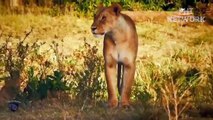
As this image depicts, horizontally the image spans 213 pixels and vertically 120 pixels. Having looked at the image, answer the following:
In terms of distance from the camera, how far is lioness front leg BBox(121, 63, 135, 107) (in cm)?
573

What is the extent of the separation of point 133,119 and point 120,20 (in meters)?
0.85

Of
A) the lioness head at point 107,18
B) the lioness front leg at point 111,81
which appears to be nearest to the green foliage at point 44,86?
the lioness front leg at point 111,81

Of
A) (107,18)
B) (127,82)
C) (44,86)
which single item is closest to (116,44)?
(107,18)

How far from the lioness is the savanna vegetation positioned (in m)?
0.17

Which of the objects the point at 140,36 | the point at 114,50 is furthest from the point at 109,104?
the point at 140,36

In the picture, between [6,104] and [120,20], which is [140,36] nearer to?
[120,20]

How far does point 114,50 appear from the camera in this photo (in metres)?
5.70

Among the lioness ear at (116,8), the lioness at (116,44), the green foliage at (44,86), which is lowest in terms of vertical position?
the green foliage at (44,86)

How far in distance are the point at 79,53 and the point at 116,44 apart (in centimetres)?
79

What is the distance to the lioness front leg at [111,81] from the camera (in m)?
5.71

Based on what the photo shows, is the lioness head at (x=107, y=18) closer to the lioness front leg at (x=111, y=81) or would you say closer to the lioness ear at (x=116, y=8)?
the lioness ear at (x=116, y=8)

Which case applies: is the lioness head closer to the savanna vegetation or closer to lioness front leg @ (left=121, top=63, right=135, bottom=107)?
lioness front leg @ (left=121, top=63, right=135, bottom=107)

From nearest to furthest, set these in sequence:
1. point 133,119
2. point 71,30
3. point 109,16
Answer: point 133,119 < point 109,16 < point 71,30

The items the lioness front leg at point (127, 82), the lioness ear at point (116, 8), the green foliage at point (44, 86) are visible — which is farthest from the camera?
the green foliage at point (44, 86)
